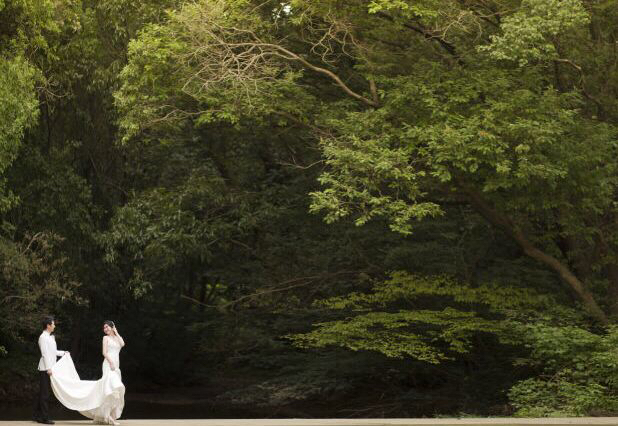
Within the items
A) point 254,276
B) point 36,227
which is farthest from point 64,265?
point 254,276

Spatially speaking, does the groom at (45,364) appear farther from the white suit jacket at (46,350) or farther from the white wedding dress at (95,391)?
the white wedding dress at (95,391)

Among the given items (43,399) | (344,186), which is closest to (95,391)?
(43,399)

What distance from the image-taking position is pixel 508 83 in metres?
20.8

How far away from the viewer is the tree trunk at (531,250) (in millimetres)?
22717

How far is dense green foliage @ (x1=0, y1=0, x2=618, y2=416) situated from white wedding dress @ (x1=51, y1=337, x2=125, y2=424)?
22.1 feet

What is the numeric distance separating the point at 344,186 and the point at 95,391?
7594 millimetres

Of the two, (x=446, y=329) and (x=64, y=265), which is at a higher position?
(x=64, y=265)

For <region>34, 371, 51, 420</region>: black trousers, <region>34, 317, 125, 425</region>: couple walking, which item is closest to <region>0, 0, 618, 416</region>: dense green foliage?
<region>34, 317, 125, 425</region>: couple walking

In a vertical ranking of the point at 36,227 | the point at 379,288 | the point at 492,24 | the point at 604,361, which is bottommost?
the point at 604,361

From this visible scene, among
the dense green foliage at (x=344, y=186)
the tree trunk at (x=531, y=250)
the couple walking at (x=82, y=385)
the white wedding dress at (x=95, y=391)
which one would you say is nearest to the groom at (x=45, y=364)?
the couple walking at (x=82, y=385)

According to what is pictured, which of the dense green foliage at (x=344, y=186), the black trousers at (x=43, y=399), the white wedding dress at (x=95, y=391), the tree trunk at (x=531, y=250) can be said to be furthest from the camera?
the tree trunk at (x=531, y=250)

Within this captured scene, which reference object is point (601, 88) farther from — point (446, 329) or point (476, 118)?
point (446, 329)

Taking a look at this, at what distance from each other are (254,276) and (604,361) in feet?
41.5

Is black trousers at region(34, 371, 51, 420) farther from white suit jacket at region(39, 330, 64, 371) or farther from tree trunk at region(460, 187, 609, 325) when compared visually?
tree trunk at region(460, 187, 609, 325)
